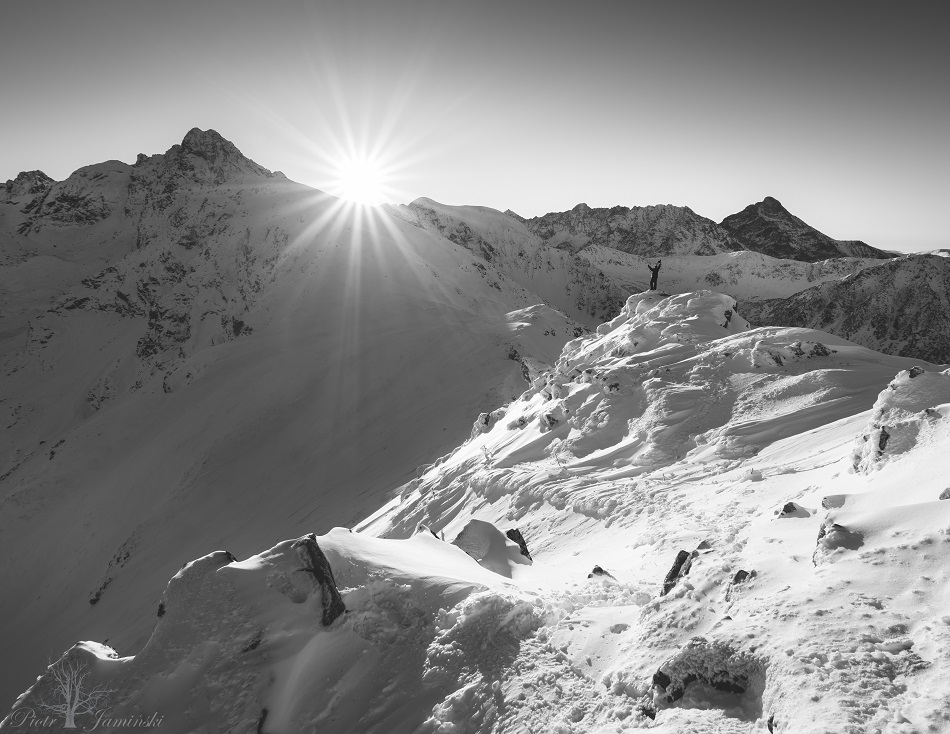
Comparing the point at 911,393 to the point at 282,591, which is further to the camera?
the point at 911,393

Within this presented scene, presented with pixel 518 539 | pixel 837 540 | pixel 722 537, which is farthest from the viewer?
pixel 518 539

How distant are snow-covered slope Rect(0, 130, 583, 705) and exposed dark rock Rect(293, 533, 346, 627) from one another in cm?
1958

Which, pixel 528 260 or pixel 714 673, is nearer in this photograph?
pixel 714 673

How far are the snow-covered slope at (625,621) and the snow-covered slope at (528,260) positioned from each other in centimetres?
9333

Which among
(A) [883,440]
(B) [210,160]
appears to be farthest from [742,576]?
(B) [210,160]

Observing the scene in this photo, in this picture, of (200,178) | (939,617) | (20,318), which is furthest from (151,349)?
(939,617)

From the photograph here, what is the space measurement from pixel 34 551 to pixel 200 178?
269ft

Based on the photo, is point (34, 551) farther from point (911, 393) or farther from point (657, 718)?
point (911, 393)

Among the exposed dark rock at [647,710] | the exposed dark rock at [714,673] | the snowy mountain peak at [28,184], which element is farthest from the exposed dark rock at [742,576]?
the snowy mountain peak at [28,184]

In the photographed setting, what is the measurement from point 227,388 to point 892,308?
456ft

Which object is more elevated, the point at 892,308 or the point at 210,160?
the point at 210,160

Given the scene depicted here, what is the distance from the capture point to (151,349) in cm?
6838

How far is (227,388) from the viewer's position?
153ft

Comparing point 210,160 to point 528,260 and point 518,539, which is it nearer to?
Result: point 528,260
